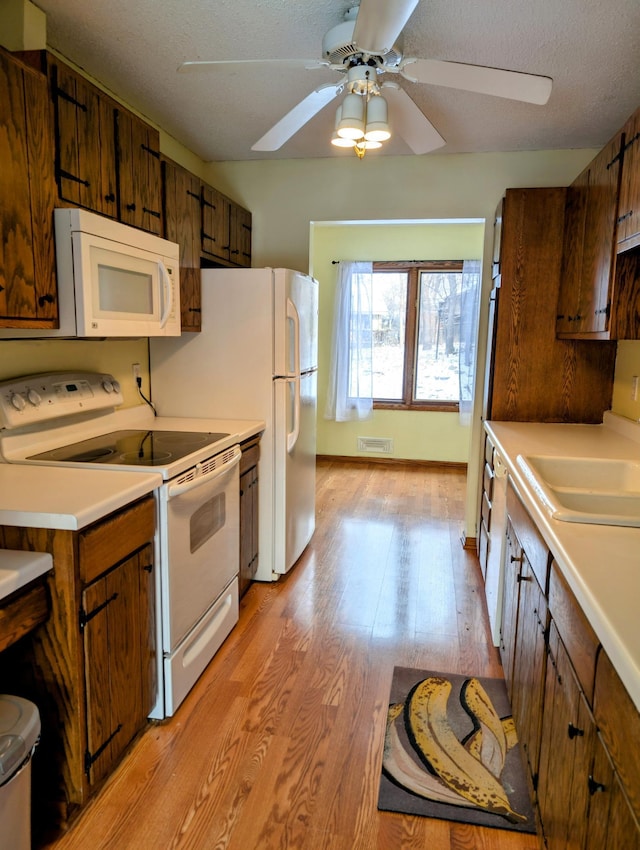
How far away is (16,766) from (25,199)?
5.02 ft

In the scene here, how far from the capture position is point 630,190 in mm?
2066

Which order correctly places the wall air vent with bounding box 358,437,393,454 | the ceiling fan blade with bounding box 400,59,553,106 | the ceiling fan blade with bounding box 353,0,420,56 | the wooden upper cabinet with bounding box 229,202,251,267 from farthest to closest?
the wall air vent with bounding box 358,437,393,454
the wooden upper cabinet with bounding box 229,202,251,267
the ceiling fan blade with bounding box 400,59,553,106
the ceiling fan blade with bounding box 353,0,420,56

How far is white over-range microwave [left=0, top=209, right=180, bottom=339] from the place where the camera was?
188 centimetres

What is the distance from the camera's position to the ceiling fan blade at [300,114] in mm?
1982

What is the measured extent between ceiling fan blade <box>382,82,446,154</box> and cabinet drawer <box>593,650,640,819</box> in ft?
6.25

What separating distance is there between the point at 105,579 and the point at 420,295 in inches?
195

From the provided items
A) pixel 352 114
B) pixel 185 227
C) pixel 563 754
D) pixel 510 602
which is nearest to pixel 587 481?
pixel 510 602

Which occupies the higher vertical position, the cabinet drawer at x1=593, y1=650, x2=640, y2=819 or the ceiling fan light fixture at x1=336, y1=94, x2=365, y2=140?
the ceiling fan light fixture at x1=336, y1=94, x2=365, y2=140

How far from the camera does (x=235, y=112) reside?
291cm

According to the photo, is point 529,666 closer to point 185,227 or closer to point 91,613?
point 91,613

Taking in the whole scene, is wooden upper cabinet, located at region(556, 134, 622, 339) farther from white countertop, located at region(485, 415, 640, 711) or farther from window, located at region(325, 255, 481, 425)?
window, located at region(325, 255, 481, 425)

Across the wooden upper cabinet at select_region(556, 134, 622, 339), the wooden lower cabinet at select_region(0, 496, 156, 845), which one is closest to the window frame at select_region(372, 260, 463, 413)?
the wooden upper cabinet at select_region(556, 134, 622, 339)

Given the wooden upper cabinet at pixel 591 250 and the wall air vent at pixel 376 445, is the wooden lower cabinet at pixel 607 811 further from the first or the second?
the wall air vent at pixel 376 445

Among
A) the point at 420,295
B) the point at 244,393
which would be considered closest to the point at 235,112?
the point at 244,393
